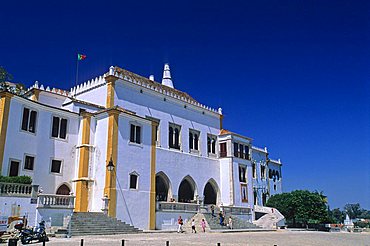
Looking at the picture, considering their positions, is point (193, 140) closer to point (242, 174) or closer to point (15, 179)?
point (242, 174)

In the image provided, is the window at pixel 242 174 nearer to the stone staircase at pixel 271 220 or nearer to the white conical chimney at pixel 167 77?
the stone staircase at pixel 271 220

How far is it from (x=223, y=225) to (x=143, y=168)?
27.6 ft

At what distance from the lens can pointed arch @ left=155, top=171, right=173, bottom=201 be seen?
33375 mm

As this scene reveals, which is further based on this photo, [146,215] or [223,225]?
[223,225]

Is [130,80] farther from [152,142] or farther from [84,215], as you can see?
[84,215]

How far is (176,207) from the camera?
30.8 metres

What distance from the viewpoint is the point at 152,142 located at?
30.5 m

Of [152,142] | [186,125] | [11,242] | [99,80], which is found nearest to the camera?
[11,242]

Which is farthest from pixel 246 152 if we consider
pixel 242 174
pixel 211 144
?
pixel 211 144

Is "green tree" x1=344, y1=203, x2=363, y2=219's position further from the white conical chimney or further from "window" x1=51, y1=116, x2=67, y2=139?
"window" x1=51, y1=116, x2=67, y2=139

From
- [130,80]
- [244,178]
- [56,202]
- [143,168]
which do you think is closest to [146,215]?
[143,168]

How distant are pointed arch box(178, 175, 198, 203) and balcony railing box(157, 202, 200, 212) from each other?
4031 millimetres

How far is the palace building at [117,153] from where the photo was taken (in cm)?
2516

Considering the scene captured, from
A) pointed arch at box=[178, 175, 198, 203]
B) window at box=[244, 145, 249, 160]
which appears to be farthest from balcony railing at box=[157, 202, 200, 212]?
window at box=[244, 145, 249, 160]
